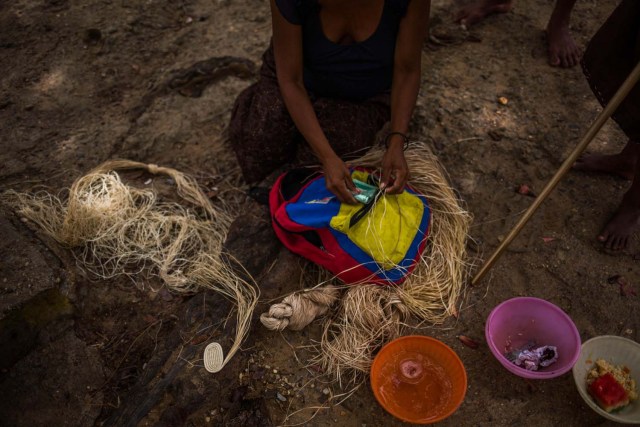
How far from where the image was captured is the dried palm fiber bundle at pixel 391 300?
200cm

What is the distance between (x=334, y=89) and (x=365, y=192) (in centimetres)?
63

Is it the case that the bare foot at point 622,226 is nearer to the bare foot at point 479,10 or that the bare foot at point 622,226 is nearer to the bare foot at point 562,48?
the bare foot at point 562,48

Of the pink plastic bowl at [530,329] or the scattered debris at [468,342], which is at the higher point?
the pink plastic bowl at [530,329]

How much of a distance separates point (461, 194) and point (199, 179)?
5.35 feet

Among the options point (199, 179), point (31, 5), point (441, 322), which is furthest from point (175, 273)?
point (31, 5)

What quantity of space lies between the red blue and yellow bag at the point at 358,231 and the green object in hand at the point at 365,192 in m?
0.01

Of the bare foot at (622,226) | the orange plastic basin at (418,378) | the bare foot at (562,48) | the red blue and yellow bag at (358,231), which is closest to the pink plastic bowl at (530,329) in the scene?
the orange plastic basin at (418,378)

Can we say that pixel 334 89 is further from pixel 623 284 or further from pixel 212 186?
pixel 623 284

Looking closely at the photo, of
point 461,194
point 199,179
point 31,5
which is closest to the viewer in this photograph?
point 461,194

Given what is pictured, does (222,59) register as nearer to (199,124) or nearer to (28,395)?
(199,124)

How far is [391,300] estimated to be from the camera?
211 centimetres

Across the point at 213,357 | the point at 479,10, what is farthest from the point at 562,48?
the point at 213,357

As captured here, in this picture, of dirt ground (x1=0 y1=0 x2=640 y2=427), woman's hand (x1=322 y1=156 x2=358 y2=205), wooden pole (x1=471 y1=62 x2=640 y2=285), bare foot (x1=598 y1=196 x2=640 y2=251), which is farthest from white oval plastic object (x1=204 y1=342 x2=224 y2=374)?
bare foot (x1=598 y1=196 x2=640 y2=251)

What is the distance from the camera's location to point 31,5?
365cm
